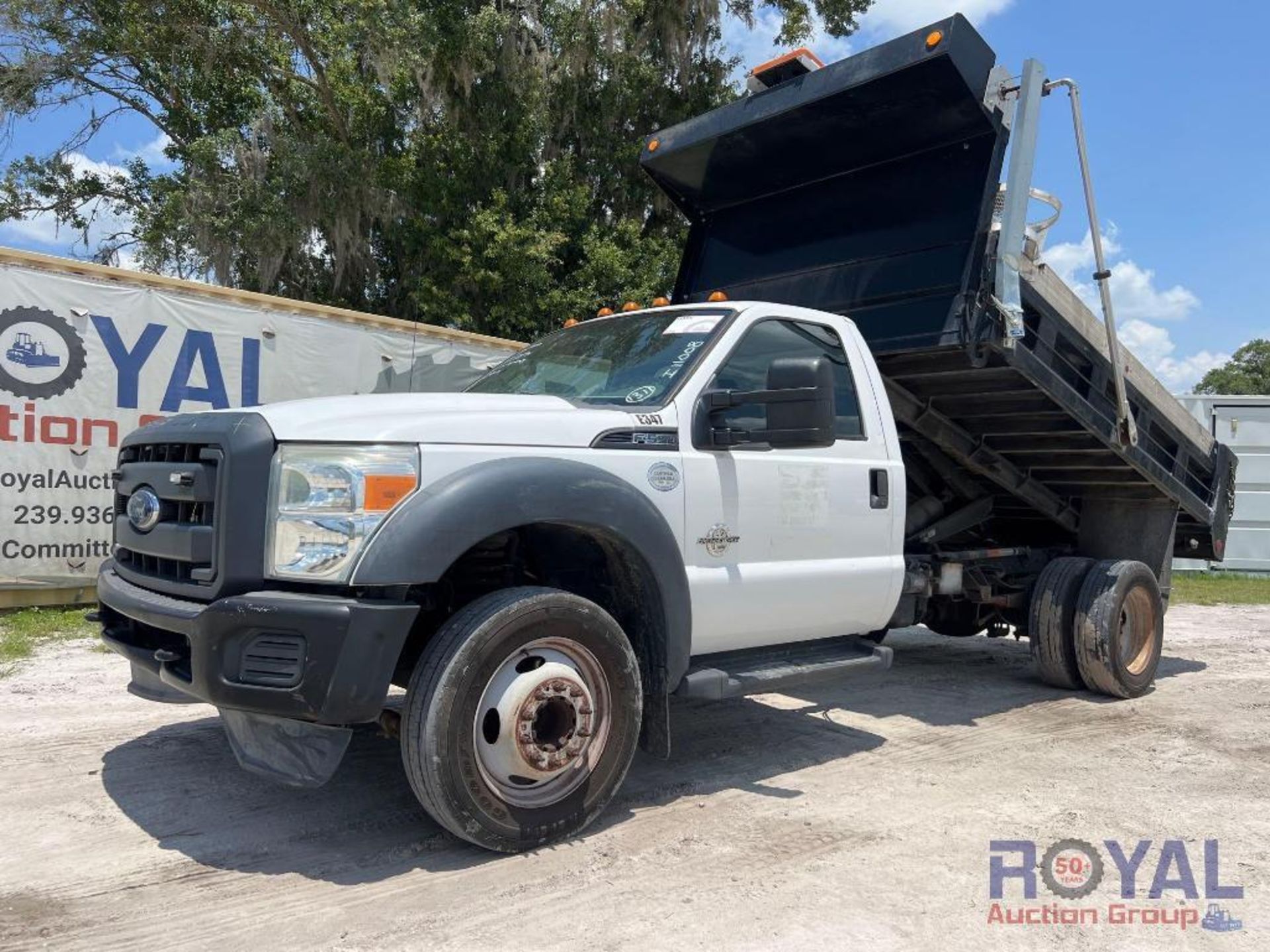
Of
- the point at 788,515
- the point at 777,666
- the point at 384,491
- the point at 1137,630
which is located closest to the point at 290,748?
the point at 384,491

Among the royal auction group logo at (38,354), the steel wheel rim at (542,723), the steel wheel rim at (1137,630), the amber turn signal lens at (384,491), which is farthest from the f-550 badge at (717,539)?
the royal auction group logo at (38,354)

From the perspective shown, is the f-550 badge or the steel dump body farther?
the steel dump body

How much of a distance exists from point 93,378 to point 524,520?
6.54 meters

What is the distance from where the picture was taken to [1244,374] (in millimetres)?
59500

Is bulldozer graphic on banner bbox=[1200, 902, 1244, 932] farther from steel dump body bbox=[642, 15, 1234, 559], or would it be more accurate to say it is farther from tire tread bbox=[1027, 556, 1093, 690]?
tire tread bbox=[1027, 556, 1093, 690]

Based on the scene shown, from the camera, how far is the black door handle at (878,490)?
4906mm

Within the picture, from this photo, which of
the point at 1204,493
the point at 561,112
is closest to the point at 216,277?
the point at 561,112

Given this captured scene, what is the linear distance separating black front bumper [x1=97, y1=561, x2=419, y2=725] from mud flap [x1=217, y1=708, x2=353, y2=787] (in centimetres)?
11

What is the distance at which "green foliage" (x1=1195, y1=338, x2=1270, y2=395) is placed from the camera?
187ft

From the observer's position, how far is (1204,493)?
732cm

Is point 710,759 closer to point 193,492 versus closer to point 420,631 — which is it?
point 420,631

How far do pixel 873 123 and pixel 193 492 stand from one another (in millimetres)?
4056

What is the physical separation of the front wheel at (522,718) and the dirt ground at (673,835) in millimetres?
182

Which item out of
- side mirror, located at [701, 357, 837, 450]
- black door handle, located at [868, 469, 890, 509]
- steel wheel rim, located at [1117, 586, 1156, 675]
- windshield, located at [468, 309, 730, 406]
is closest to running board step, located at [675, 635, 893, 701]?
black door handle, located at [868, 469, 890, 509]
